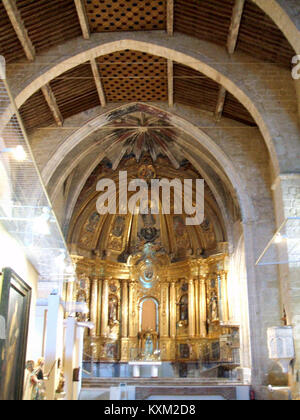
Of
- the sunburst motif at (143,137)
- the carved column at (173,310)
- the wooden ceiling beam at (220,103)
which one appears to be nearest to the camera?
the wooden ceiling beam at (220,103)

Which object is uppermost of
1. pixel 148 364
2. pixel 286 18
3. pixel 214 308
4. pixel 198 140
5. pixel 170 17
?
pixel 170 17

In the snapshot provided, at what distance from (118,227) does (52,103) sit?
824 cm

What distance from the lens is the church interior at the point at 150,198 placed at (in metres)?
8.91

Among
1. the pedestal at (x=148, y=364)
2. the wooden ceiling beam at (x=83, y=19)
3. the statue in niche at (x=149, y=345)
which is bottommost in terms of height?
the pedestal at (x=148, y=364)

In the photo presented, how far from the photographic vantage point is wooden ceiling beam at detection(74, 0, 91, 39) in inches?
442

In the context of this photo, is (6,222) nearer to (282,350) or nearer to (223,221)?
(282,350)

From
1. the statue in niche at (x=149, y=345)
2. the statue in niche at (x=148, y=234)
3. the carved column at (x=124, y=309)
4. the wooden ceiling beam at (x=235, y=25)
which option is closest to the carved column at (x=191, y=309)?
the statue in niche at (x=149, y=345)

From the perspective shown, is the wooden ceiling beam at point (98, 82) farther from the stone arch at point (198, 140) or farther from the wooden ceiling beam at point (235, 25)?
the wooden ceiling beam at point (235, 25)

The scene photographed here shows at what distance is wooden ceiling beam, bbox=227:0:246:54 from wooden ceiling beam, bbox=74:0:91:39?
3.42 metres

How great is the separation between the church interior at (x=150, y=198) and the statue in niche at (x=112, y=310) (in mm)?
94

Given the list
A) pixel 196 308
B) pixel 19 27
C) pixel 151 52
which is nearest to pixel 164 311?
pixel 196 308

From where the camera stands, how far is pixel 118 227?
21469 millimetres

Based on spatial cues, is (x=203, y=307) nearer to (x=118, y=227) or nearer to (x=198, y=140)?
(x=118, y=227)

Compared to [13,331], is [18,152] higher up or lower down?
Answer: higher up
